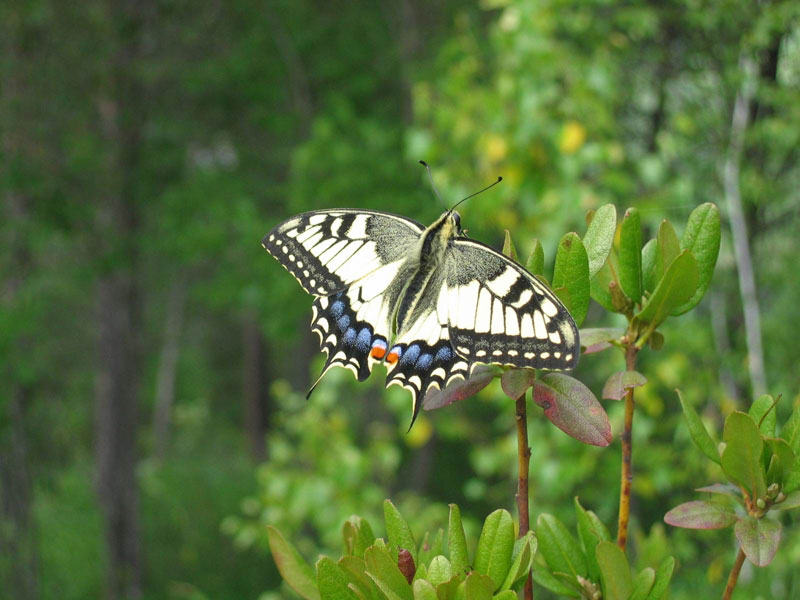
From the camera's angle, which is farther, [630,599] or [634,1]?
[634,1]

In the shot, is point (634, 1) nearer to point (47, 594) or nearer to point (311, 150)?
point (311, 150)

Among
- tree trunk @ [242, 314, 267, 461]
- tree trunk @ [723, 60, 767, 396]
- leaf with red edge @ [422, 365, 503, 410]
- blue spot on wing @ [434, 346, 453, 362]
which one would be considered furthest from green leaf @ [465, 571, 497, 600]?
tree trunk @ [242, 314, 267, 461]

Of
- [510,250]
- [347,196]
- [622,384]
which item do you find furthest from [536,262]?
[347,196]

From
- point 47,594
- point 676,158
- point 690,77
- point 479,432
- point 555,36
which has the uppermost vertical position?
point 555,36

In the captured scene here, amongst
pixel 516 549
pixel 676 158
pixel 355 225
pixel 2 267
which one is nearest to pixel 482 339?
pixel 516 549

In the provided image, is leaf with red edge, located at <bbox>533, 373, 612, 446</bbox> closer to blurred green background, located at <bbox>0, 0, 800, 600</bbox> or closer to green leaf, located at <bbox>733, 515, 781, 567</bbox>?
green leaf, located at <bbox>733, 515, 781, 567</bbox>
